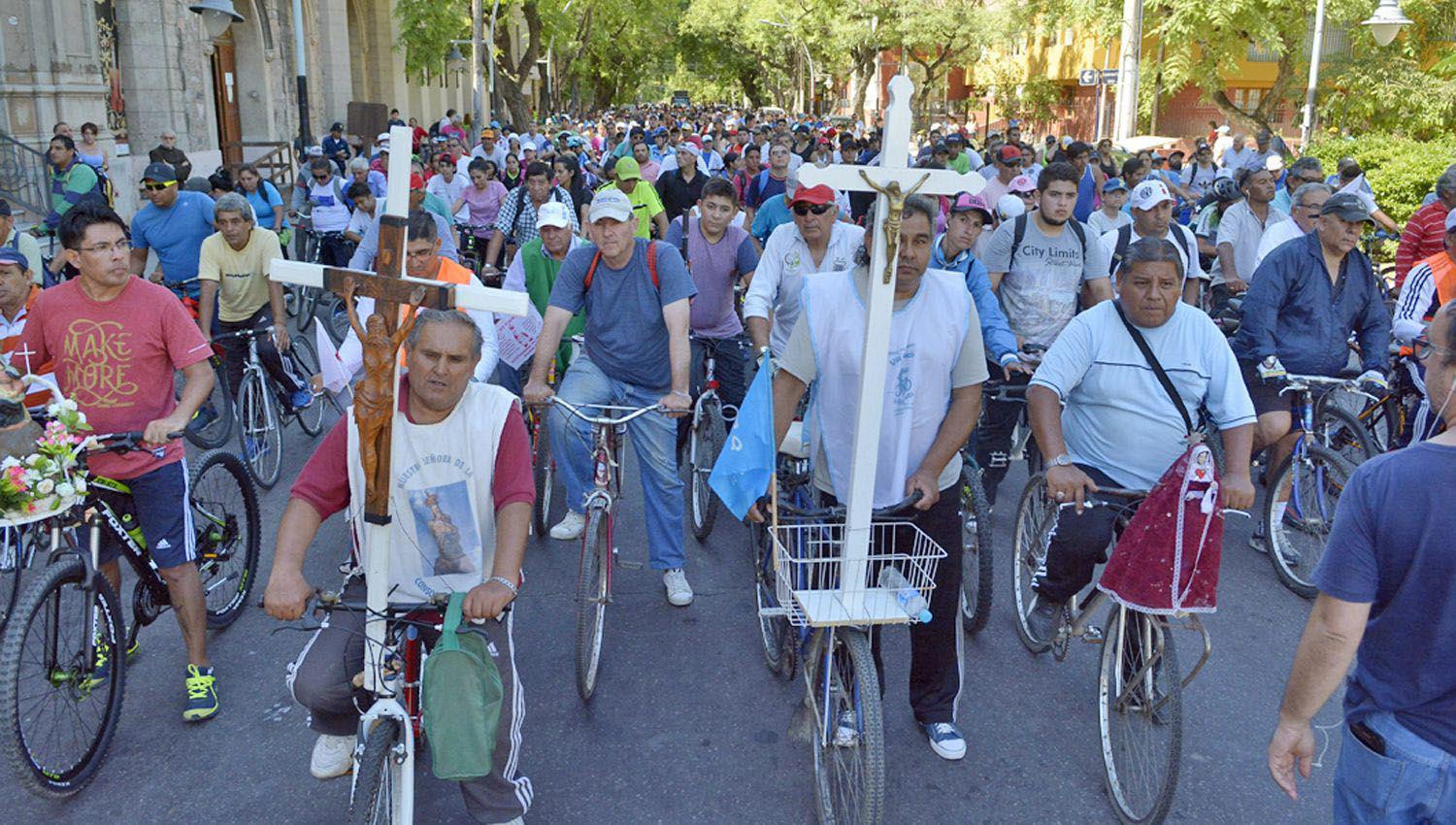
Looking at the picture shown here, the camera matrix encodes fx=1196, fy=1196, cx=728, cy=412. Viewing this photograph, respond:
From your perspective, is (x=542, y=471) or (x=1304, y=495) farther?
(x=542, y=471)

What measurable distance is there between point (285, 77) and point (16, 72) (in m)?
13.5

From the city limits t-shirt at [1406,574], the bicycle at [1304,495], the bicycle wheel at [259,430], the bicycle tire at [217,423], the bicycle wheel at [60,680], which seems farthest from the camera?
the bicycle tire at [217,423]

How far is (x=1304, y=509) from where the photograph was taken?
6203 mm

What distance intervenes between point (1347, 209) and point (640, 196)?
6162 millimetres

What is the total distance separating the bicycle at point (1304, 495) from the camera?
5996 millimetres

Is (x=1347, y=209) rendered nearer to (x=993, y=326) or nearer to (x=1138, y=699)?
(x=993, y=326)

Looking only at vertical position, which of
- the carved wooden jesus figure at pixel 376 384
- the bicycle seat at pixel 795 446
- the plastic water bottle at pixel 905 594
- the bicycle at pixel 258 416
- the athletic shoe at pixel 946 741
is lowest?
the athletic shoe at pixel 946 741

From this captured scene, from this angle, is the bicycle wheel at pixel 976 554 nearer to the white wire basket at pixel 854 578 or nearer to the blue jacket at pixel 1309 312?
the white wire basket at pixel 854 578

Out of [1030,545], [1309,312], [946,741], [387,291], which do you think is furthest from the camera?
[1309,312]

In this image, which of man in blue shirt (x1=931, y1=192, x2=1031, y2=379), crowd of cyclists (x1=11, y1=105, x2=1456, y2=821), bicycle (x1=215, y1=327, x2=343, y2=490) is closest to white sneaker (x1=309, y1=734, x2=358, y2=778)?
crowd of cyclists (x1=11, y1=105, x2=1456, y2=821)

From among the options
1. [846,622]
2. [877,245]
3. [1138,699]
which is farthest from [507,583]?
[1138,699]

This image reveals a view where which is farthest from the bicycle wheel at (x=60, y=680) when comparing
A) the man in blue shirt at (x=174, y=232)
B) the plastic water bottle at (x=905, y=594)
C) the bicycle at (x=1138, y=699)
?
the man in blue shirt at (x=174, y=232)

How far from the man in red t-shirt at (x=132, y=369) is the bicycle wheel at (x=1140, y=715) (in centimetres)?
338

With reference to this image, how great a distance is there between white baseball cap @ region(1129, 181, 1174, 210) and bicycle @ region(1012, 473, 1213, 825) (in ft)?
10.9
